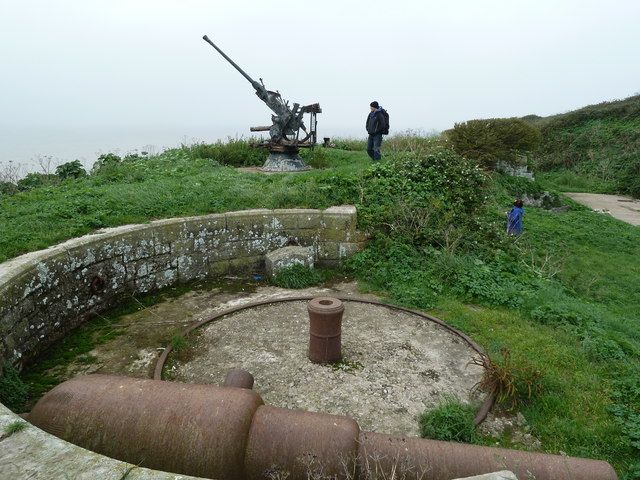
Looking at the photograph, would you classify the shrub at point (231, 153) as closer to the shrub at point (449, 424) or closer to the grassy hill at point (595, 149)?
the shrub at point (449, 424)

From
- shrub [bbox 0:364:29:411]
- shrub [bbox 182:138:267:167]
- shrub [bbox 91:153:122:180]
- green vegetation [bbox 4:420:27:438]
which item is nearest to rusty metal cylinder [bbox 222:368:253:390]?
green vegetation [bbox 4:420:27:438]

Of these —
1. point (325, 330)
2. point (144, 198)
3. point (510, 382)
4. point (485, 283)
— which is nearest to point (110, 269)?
point (144, 198)

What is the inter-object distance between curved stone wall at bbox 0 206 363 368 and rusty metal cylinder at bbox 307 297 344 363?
8.42ft

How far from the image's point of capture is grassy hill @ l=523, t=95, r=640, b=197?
21.0 meters

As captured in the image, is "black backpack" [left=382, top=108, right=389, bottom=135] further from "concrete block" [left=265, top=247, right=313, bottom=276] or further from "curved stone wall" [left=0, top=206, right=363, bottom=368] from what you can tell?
"concrete block" [left=265, top=247, right=313, bottom=276]

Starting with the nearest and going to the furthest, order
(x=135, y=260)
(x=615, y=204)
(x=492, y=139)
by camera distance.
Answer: (x=135, y=260), (x=492, y=139), (x=615, y=204)

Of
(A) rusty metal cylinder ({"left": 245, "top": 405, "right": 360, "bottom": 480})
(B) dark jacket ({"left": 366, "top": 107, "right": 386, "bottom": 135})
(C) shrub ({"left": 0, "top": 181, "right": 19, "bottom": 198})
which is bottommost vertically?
→ (A) rusty metal cylinder ({"left": 245, "top": 405, "right": 360, "bottom": 480})

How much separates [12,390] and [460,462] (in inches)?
134

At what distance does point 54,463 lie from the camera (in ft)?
Result: 6.05

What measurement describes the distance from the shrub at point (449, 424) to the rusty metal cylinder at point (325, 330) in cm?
105

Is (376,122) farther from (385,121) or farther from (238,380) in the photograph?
(238,380)

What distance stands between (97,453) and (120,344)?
286 centimetres

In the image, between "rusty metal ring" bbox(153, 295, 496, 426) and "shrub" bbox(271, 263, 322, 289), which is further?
"shrub" bbox(271, 263, 322, 289)

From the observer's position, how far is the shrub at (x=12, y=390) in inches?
137
